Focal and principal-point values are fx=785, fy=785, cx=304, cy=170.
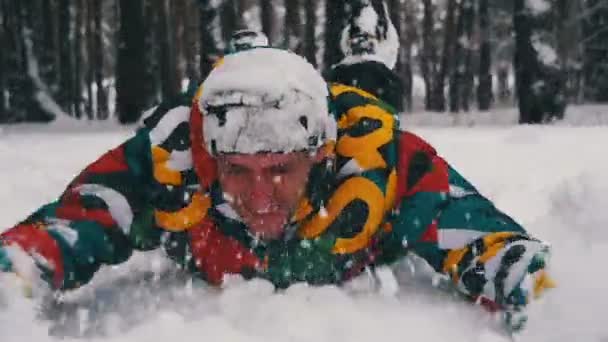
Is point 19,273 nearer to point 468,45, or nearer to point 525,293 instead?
point 525,293

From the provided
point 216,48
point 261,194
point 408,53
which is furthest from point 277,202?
point 408,53

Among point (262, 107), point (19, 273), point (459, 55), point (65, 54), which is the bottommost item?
point (19, 273)

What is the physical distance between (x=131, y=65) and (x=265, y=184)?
8.20 meters

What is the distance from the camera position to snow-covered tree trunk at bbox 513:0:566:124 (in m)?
7.63

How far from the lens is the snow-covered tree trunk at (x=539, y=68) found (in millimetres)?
7633

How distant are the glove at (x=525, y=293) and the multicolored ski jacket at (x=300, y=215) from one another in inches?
5.0

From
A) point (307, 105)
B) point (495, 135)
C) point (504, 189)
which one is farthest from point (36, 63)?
point (307, 105)

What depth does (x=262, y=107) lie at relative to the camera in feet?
6.21

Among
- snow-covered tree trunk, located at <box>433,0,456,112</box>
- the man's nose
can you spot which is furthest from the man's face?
snow-covered tree trunk, located at <box>433,0,456,112</box>

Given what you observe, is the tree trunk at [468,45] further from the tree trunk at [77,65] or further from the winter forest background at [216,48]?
the tree trunk at [77,65]

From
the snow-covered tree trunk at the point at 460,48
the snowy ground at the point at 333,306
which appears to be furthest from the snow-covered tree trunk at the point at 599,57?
the snowy ground at the point at 333,306

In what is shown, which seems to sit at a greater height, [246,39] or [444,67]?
[246,39]

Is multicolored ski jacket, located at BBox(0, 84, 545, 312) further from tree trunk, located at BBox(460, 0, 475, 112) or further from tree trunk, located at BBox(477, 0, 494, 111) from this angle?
tree trunk, located at BBox(477, 0, 494, 111)

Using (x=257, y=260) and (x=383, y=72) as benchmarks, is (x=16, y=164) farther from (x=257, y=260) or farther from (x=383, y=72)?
(x=257, y=260)
